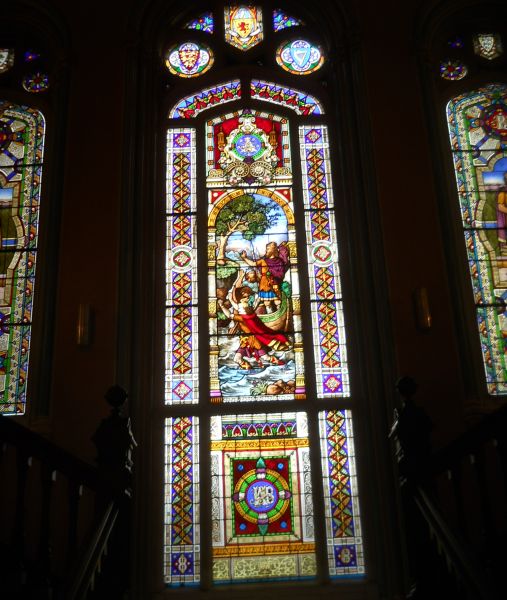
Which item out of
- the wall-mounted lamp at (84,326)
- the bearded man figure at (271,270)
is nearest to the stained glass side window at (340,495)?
the bearded man figure at (271,270)

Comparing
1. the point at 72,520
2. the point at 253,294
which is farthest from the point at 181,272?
the point at 72,520

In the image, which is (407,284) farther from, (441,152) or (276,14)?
(276,14)

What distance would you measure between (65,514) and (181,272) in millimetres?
2088

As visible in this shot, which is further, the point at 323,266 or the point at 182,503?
the point at 323,266

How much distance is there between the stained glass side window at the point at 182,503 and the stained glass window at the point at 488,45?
4.26 m

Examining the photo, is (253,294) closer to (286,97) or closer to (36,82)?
(286,97)

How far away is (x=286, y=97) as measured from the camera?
7883mm

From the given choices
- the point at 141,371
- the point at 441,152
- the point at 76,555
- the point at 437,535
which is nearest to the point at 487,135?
the point at 441,152

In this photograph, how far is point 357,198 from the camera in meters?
7.16

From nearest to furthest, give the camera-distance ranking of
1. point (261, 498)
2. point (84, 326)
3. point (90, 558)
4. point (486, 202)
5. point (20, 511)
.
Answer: point (20, 511) < point (90, 558) < point (261, 498) < point (84, 326) < point (486, 202)

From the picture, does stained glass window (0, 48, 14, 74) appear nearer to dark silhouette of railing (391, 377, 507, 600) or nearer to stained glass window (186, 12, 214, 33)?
stained glass window (186, 12, 214, 33)

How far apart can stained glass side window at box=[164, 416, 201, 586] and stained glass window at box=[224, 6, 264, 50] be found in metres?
3.61

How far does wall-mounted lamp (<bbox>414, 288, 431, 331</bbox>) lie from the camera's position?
659 centimetres

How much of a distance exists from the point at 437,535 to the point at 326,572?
1.53 m
